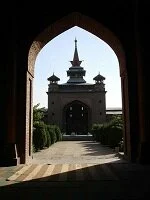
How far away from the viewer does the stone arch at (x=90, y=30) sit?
986 cm

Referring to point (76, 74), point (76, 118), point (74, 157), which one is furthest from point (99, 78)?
point (74, 157)

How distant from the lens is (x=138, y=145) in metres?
9.15

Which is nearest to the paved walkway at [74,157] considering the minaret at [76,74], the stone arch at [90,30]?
the stone arch at [90,30]

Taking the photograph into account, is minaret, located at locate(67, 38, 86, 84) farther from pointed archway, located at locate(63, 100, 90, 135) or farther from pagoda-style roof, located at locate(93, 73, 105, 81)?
pointed archway, located at locate(63, 100, 90, 135)

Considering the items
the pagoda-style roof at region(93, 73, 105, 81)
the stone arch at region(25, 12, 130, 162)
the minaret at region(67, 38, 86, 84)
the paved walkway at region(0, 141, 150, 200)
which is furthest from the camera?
the minaret at region(67, 38, 86, 84)

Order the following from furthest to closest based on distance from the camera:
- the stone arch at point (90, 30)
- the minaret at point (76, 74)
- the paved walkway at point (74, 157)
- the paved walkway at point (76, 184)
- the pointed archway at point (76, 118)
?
1. the minaret at point (76, 74)
2. the pointed archway at point (76, 118)
3. the paved walkway at point (74, 157)
4. the stone arch at point (90, 30)
5. the paved walkway at point (76, 184)

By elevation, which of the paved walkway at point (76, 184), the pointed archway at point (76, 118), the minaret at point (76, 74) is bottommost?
the paved walkway at point (76, 184)

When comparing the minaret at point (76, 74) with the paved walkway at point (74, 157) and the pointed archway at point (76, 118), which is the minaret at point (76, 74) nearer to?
the pointed archway at point (76, 118)

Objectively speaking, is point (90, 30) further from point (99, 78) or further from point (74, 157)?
point (99, 78)

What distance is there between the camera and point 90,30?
11.0 metres

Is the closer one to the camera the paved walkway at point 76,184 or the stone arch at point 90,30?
the paved walkway at point 76,184

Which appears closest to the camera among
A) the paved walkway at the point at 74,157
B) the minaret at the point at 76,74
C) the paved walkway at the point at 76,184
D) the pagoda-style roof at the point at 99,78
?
the paved walkway at the point at 76,184

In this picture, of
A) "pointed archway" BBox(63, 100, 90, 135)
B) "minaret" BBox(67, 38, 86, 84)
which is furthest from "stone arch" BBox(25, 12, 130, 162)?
"minaret" BBox(67, 38, 86, 84)

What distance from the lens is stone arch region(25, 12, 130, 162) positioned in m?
9.86
